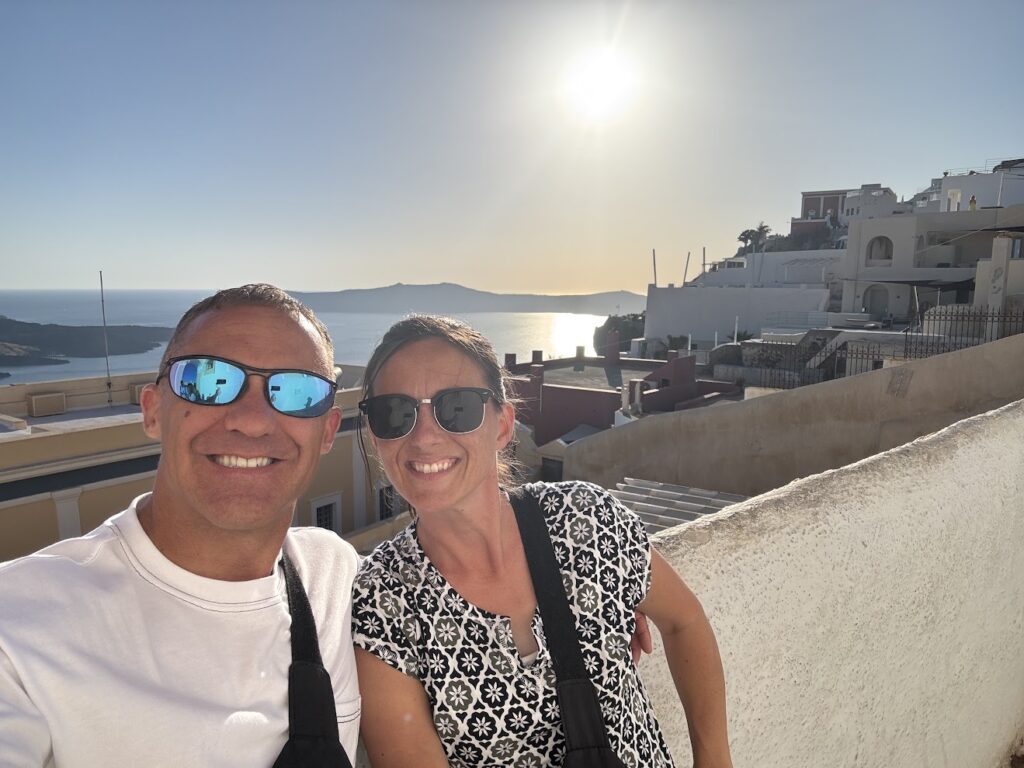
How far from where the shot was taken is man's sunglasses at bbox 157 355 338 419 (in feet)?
5.33

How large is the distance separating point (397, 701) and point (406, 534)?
39 centimetres

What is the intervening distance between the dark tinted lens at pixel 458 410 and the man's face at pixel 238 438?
0.28 meters

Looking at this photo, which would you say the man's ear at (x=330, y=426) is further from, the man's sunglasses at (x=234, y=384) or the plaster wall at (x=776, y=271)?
the plaster wall at (x=776, y=271)

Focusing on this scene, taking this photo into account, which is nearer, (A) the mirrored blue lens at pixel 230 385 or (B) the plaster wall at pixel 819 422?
(A) the mirrored blue lens at pixel 230 385

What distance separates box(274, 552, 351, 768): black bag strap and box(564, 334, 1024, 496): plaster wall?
6.22 metres

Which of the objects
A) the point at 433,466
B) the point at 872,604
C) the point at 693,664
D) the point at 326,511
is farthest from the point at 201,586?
the point at 326,511

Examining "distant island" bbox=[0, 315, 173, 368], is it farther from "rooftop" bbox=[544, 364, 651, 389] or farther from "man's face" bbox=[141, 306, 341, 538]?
"man's face" bbox=[141, 306, 341, 538]


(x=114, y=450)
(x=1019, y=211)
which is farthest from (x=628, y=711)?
(x=1019, y=211)

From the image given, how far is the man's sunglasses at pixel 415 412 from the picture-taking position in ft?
5.72

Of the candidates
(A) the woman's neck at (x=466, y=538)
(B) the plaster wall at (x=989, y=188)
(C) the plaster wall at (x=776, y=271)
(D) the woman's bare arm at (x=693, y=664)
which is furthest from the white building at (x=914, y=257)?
(A) the woman's neck at (x=466, y=538)

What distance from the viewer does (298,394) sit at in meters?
1.70

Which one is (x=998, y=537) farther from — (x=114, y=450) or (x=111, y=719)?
(x=114, y=450)

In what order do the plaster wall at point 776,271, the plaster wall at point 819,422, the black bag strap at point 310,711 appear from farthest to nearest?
the plaster wall at point 776,271
the plaster wall at point 819,422
the black bag strap at point 310,711

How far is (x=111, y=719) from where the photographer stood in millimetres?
1193
